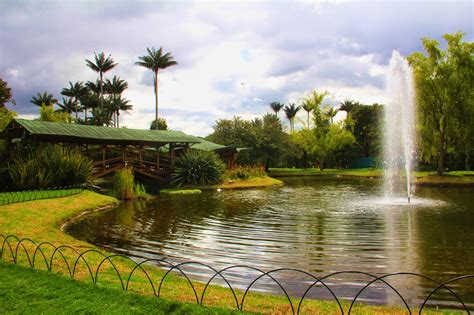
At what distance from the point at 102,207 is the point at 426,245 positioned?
15.1 m

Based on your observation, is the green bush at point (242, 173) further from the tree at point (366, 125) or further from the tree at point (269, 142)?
the tree at point (366, 125)

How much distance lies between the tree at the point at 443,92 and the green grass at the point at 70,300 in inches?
1402

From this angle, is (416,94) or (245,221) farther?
(416,94)

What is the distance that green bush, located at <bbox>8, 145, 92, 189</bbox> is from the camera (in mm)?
20656

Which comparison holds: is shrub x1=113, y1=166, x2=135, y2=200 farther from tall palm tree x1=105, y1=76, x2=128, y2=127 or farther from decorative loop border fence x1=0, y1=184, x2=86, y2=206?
tall palm tree x1=105, y1=76, x2=128, y2=127

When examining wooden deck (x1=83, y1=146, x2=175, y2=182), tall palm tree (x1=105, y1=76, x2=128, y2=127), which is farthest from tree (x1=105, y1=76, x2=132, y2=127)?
wooden deck (x1=83, y1=146, x2=175, y2=182)

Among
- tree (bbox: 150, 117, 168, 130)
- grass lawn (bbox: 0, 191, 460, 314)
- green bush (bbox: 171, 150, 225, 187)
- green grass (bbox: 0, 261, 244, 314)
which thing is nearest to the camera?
green grass (bbox: 0, 261, 244, 314)

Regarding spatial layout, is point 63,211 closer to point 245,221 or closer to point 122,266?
point 245,221

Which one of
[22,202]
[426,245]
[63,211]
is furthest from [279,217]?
[22,202]

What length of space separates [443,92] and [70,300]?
37.1m

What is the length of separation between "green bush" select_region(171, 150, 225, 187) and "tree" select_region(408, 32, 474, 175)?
64.3 feet

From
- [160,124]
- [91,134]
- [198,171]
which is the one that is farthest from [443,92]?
[160,124]

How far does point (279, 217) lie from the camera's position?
15.8 metres

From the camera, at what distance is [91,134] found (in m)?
29.0
